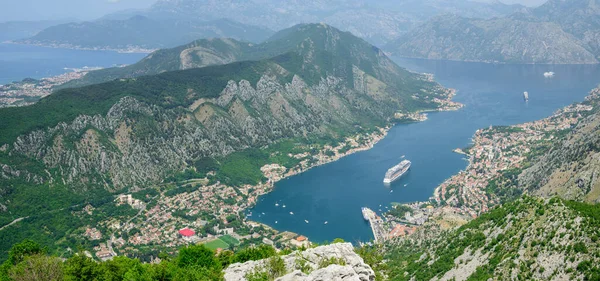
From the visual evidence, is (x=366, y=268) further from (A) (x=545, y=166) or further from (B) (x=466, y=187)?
(B) (x=466, y=187)

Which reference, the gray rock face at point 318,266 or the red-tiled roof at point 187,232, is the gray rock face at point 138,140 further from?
the gray rock face at point 318,266

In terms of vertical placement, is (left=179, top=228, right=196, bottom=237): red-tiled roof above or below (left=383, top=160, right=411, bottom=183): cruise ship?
above

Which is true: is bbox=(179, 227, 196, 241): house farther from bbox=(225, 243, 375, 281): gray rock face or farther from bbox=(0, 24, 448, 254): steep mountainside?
bbox=(225, 243, 375, 281): gray rock face

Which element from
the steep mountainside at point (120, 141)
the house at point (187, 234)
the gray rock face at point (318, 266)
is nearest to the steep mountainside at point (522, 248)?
the gray rock face at point (318, 266)

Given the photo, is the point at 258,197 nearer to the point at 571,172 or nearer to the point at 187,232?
the point at 187,232

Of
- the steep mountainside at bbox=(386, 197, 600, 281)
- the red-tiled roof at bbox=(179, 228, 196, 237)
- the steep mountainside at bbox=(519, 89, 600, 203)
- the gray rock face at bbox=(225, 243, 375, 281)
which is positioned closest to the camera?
the gray rock face at bbox=(225, 243, 375, 281)

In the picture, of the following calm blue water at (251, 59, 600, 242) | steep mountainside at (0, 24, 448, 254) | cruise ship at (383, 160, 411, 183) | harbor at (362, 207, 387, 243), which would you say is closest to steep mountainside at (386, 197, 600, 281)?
harbor at (362, 207, 387, 243)
